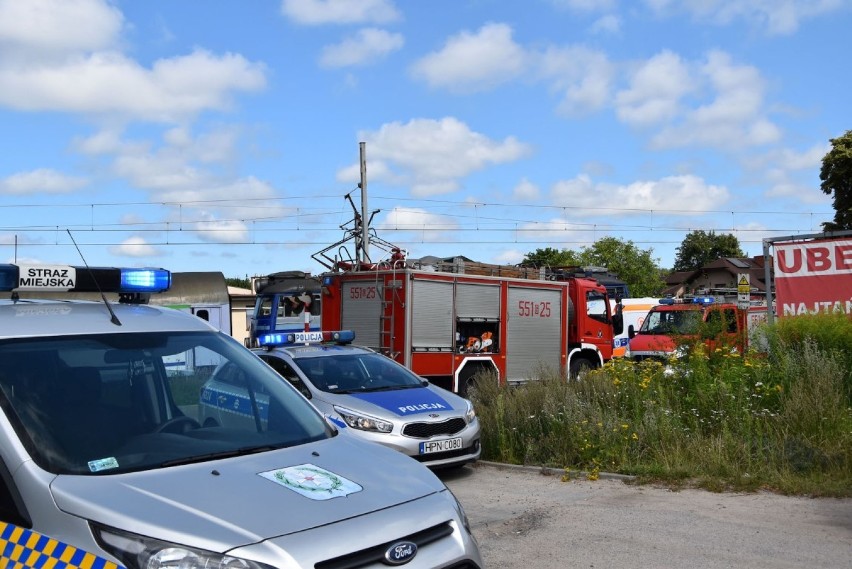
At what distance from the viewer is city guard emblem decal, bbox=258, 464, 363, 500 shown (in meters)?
3.32

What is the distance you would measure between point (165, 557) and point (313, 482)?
2.33ft

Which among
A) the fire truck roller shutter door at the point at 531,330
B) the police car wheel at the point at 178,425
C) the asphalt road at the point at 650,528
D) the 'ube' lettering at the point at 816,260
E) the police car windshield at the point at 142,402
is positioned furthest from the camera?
the fire truck roller shutter door at the point at 531,330

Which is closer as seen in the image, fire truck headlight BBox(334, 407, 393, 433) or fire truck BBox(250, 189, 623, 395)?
fire truck headlight BBox(334, 407, 393, 433)

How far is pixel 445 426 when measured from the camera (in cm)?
930

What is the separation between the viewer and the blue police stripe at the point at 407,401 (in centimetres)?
937

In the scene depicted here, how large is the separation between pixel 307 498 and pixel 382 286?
11863 millimetres

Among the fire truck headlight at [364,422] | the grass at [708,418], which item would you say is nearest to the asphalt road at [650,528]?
the grass at [708,418]

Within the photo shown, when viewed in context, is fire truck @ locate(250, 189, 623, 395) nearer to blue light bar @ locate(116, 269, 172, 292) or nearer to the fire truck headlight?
the fire truck headlight

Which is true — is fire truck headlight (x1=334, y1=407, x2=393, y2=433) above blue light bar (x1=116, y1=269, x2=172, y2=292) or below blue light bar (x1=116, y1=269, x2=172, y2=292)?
below

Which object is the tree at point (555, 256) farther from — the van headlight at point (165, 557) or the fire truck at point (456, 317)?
the van headlight at point (165, 557)

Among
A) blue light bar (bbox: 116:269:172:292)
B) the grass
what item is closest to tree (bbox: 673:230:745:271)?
the grass

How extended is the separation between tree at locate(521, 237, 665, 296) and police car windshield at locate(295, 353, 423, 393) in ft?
163

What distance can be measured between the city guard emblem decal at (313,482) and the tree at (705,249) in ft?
281

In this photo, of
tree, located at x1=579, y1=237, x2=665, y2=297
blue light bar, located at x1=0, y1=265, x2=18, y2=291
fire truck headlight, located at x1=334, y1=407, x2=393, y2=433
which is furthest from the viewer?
tree, located at x1=579, y1=237, x2=665, y2=297
